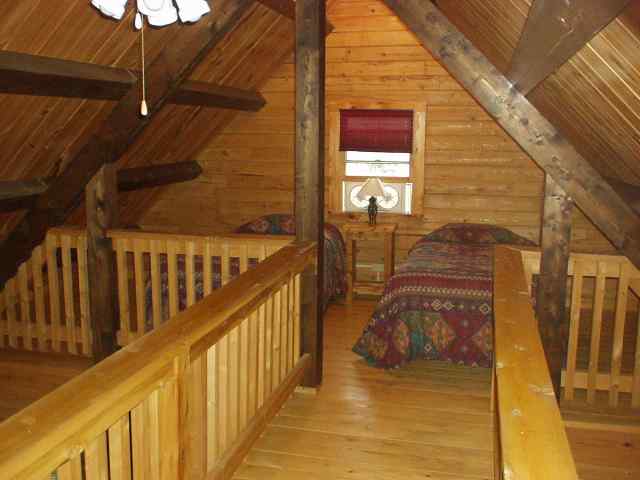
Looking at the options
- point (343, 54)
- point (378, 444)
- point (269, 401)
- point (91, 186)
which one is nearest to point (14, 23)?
point (91, 186)

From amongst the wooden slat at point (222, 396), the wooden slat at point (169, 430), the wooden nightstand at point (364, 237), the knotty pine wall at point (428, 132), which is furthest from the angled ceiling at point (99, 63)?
the wooden slat at point (169, 430)

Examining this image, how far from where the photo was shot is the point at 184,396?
188 centimetres

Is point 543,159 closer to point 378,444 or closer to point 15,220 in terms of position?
point 378,444

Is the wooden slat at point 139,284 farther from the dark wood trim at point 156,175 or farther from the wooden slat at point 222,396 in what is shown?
the wooden slat at point 222,396

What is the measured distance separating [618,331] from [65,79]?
311 centimetres

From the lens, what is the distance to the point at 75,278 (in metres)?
5.40

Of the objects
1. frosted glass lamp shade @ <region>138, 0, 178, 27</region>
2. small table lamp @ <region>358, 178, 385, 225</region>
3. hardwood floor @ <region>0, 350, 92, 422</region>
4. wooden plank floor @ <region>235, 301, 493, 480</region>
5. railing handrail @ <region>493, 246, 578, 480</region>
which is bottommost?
hardwood floor @ <region>0, 350, 92, 422</region>

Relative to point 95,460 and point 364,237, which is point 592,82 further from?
point 364,237

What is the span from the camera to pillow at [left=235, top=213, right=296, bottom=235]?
5.57 m

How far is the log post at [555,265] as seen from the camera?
329 centimetres

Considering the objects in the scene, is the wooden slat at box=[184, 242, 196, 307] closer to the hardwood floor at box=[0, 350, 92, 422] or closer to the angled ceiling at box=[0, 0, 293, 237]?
the hardwood floor at box=[0, 350, 92, 422]

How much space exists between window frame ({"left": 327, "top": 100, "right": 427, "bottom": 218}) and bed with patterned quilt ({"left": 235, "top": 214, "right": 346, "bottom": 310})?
39 cm

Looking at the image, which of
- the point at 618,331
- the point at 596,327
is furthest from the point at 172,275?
the point at 618,331

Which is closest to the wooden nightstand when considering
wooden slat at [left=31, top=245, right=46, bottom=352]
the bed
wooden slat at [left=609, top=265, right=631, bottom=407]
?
the bed
